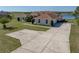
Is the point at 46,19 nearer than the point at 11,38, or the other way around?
the point at 11,38

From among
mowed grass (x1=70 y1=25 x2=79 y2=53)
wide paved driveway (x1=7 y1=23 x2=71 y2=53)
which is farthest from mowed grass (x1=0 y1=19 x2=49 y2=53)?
mowed grass (x1=70 y1=25 x2=79 y2=53)

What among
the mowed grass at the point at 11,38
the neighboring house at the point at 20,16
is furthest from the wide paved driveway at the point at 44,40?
the neighboring house at the point at 20,16

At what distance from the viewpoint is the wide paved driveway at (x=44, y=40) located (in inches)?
133

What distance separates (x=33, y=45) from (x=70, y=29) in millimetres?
926

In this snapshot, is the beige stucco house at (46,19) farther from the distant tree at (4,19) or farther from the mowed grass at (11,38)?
the distant tree at (4,19)

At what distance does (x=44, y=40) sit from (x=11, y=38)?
0.74 metres

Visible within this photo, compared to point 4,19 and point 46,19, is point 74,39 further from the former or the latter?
→ point 4,19

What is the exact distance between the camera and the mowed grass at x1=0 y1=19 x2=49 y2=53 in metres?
3.35

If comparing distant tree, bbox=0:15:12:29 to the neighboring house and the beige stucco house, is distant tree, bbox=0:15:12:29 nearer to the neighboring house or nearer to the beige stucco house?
the neighboring house

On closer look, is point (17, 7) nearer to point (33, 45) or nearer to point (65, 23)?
point (33, 45)

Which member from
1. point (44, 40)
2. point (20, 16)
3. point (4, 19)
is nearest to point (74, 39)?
point (44, 40)

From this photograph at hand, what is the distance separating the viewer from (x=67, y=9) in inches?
136

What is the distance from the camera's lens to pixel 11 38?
3.43 m
